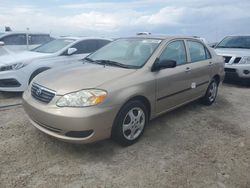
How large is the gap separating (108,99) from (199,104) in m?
3.05

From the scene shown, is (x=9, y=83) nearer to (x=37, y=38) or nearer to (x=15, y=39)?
(x=15, y=39)

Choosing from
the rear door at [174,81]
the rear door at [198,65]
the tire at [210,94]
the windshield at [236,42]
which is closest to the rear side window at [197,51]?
the rear door at [198,65]

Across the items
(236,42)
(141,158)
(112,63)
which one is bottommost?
(141,158)

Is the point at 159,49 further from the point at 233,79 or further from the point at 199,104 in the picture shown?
the point at 233,79

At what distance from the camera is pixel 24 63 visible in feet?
17.7

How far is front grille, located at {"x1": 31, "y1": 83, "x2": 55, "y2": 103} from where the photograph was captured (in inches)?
115

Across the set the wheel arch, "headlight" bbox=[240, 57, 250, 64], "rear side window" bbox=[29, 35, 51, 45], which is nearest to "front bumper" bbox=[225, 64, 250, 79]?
"headlight" bbox=[240, 57, 250, 64]

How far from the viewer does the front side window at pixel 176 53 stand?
149 inches

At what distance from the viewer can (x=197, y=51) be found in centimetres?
461

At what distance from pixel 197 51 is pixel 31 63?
144 inches

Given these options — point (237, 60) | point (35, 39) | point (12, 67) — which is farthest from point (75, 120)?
point (35, 39)

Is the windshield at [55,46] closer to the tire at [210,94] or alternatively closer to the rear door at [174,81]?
the rear door at [174,81]

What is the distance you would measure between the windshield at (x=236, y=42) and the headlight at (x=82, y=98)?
698 cm

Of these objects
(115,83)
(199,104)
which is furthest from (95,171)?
(199,104)
